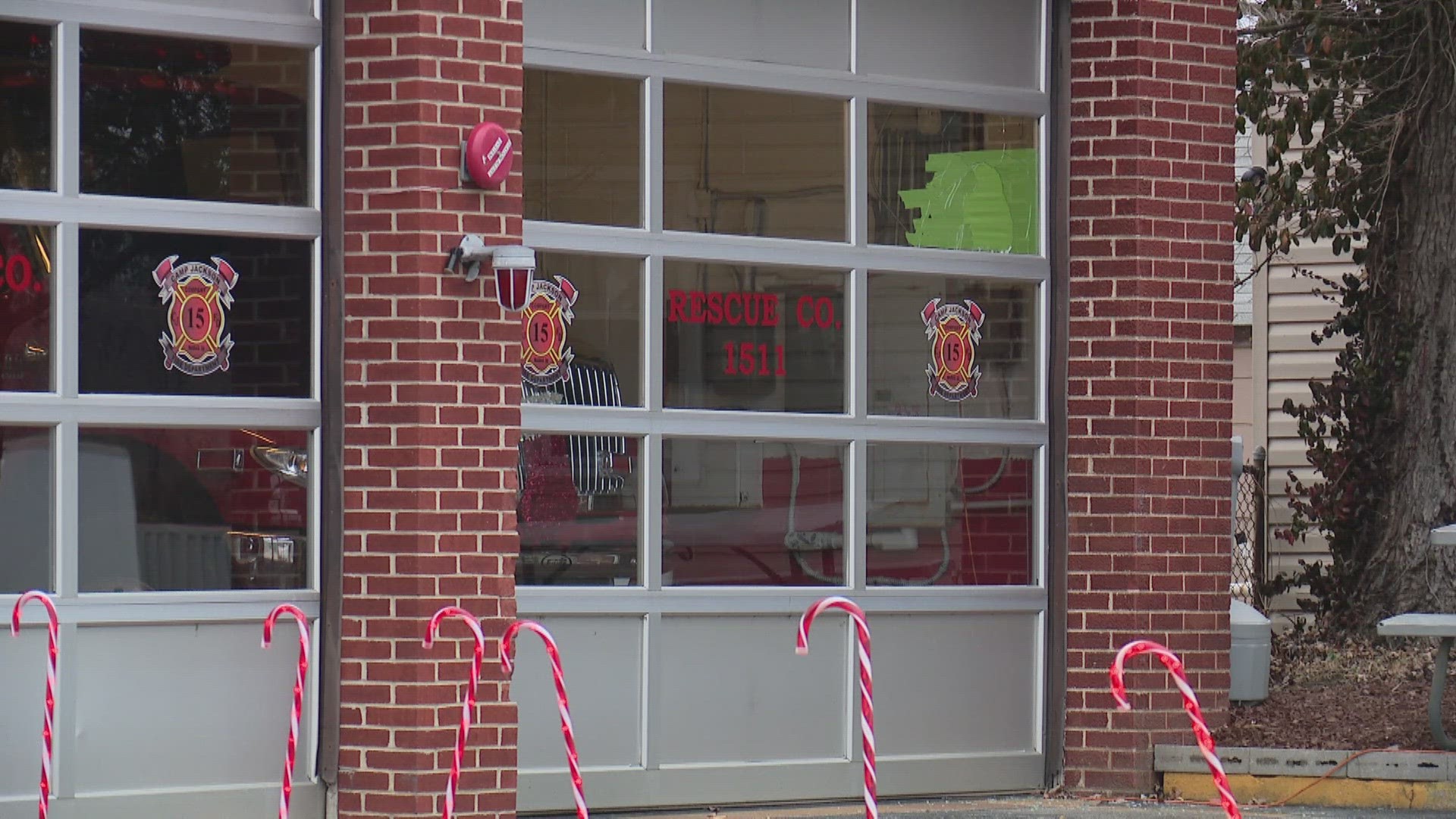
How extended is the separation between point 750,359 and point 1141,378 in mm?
1879

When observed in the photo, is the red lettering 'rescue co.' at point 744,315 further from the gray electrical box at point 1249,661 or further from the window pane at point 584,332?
the gray electrical box at point 1249,661

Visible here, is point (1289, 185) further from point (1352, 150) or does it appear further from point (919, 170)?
point (919, 170)

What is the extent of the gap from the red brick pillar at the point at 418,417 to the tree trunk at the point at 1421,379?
20.0ft

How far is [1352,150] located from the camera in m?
12.8

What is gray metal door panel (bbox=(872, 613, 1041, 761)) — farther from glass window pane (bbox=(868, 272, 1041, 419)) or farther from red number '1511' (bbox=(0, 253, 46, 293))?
red number '1511' (bbox=(0, 253, 46, 293))

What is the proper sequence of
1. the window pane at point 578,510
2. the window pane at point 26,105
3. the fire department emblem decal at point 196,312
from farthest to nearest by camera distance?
the window pane at point 578,510 < the fire department emblem decal at point 196,312 < the window pane at point 26,105

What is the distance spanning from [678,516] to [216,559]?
2019 millimetres

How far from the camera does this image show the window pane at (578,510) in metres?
8.52

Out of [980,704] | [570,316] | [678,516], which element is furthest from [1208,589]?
[570,316]

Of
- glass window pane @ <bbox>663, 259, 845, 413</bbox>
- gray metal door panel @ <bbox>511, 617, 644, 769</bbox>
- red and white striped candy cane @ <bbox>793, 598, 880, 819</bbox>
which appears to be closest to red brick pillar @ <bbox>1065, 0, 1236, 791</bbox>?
glass window pane @ <bbox>663, 259, 845, 413</bbox>

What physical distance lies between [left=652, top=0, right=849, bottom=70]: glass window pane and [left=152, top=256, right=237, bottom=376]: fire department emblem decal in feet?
7.13

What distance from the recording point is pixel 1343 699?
34.7 feet

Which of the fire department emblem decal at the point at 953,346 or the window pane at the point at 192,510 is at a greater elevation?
the fire department emblem decal at the point at 953,346

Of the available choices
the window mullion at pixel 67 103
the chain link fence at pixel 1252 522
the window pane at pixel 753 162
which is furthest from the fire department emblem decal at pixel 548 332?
the chain link fence at pixel 1252 522
